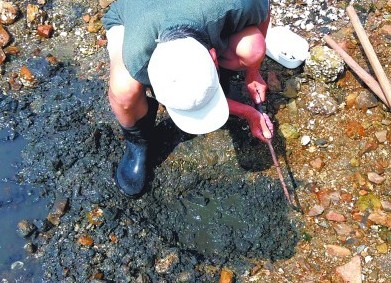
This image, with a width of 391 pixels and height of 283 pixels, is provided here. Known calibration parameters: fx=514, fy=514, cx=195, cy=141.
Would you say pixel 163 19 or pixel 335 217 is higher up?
pixel 163 19

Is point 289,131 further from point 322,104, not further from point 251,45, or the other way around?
point 251,45

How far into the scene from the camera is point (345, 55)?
3221 mm

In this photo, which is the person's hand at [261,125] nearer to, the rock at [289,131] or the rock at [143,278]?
the rock at [289,131]

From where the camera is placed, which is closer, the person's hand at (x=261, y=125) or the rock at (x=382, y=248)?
the rock at (x=382, y=248)

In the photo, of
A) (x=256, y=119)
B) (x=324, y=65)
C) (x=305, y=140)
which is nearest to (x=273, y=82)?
(x=324, y=65)

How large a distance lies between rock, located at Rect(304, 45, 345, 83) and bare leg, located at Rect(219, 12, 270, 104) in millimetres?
469

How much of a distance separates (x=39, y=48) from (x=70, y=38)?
0.73 feet

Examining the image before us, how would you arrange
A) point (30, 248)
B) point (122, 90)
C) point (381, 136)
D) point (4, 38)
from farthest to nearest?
point (4, 38) < point (381, 136) < point (30, 248) < point (122, 90)

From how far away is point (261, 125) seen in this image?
2754 millimetres

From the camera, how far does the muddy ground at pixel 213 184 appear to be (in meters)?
2.65

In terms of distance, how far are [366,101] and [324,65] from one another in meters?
0.33

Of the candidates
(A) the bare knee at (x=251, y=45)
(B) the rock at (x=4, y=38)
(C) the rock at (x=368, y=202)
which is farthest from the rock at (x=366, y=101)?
(B) the rock at (x=4, y=38)

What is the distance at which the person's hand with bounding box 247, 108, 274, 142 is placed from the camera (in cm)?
274

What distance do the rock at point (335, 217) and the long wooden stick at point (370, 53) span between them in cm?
76
